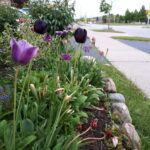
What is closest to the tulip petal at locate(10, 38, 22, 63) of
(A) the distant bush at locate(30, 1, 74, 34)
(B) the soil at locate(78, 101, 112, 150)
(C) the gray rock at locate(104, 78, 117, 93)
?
(B) the soil at locate(78, 101, 112, 150)

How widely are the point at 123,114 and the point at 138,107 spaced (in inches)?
51.7

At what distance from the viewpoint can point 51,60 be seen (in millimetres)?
6180

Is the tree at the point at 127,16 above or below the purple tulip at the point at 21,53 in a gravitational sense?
below

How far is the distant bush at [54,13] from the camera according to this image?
31.9ft

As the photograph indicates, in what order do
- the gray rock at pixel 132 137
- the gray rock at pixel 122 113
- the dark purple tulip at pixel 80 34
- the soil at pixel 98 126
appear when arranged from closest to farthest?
1. the soil at pixel 98 126
2. the dark purple tulip at pixel 80 34
3. the gray rock at pixel 132 137
4. the gray rock at pixel 122 113

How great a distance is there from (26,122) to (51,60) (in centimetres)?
324

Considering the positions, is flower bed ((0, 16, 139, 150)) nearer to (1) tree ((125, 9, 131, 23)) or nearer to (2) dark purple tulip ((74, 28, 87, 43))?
(2) dark purple tulip ((74, 28, 87, 43))

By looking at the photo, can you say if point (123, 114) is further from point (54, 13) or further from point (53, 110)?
point (54, 13)

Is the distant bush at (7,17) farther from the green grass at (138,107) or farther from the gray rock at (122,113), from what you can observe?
the gray rock at (122,113)

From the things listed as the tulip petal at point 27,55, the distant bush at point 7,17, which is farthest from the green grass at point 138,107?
the distant bush at point 7,17

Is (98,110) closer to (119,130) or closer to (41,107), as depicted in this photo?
(119,130)

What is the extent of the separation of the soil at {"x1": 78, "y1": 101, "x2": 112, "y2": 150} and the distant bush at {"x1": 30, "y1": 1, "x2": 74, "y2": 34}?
16.1 feet

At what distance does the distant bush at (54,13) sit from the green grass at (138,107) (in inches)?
80.8

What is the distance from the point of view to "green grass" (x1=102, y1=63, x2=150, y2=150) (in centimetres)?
486
